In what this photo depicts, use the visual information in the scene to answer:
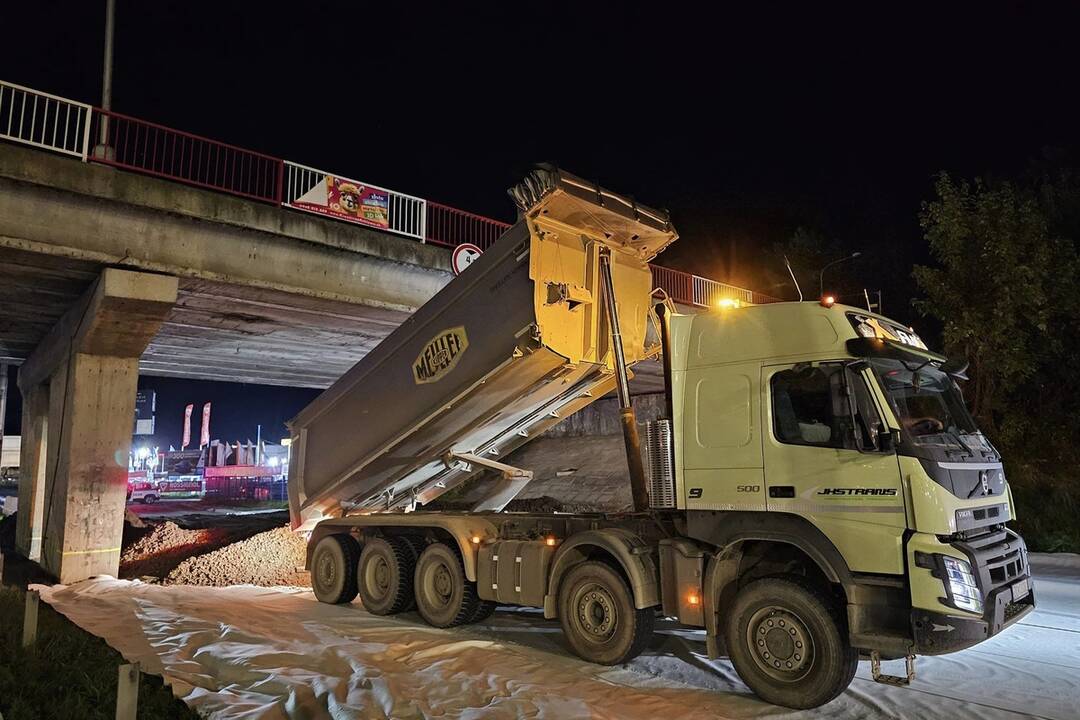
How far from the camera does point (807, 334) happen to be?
17.7 feet

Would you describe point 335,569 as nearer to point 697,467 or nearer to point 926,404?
point 697,467

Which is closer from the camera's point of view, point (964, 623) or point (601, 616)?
point (964, 623)

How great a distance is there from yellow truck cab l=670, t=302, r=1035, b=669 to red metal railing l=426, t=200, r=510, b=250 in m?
8.57

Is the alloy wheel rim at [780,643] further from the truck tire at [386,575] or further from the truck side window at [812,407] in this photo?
the truck tire at [386,575]

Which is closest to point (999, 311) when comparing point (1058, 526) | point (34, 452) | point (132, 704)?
point (1058, 526)

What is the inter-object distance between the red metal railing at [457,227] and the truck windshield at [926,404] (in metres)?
9.21

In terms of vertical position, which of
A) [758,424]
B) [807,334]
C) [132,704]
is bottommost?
[132,704]

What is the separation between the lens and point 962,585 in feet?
14.7

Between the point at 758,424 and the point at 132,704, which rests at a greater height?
the point at 758,424

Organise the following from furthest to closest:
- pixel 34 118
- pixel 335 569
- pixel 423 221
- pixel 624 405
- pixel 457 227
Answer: pixel 457 227
pixel 423 221
pixel 34 118
pixel 335 569
pixel 624 405

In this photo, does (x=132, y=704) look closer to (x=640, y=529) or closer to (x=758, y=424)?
(x=640, y=529)

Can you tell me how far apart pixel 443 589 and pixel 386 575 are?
3.31 feet

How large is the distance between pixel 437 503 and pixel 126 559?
23.1 feet

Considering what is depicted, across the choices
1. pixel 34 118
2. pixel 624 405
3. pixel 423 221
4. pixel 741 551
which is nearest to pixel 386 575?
pixel 624 405
